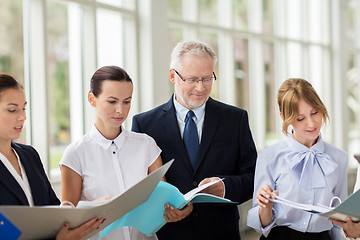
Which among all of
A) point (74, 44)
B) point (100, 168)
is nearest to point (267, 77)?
point (74, 44)

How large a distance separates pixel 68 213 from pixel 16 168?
0.40 m

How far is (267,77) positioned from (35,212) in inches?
249

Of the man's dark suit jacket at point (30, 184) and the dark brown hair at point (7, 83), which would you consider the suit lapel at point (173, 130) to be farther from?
the dark brown hair at point (7, 83)

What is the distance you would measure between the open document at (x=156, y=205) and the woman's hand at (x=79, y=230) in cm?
20

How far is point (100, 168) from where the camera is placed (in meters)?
2.12

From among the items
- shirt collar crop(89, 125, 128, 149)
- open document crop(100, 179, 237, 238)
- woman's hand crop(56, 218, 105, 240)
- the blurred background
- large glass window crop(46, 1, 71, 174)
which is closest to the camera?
woman's hand crop(56, 218, 105, 240)

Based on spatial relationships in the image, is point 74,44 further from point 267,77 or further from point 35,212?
point 267,77

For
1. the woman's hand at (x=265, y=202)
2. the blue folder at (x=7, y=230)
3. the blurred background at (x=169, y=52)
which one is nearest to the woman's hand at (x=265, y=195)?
the woman's hand at (x=265, y=202)

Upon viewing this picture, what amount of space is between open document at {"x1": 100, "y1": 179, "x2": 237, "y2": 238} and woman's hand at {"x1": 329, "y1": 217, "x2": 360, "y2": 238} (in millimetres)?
489

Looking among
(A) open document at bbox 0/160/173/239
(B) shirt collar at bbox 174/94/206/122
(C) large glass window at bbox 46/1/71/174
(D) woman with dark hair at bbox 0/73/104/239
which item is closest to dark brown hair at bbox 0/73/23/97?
(D) woman with dark hair at bbox 0/73/104/239

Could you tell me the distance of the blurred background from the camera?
367 cm

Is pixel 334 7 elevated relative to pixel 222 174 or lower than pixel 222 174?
elevated

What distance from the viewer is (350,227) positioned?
2.02 meters

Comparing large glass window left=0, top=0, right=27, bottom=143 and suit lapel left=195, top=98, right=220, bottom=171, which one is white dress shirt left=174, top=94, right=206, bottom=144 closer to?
suit lapel left=195, top=98, right=220, bottom=171
